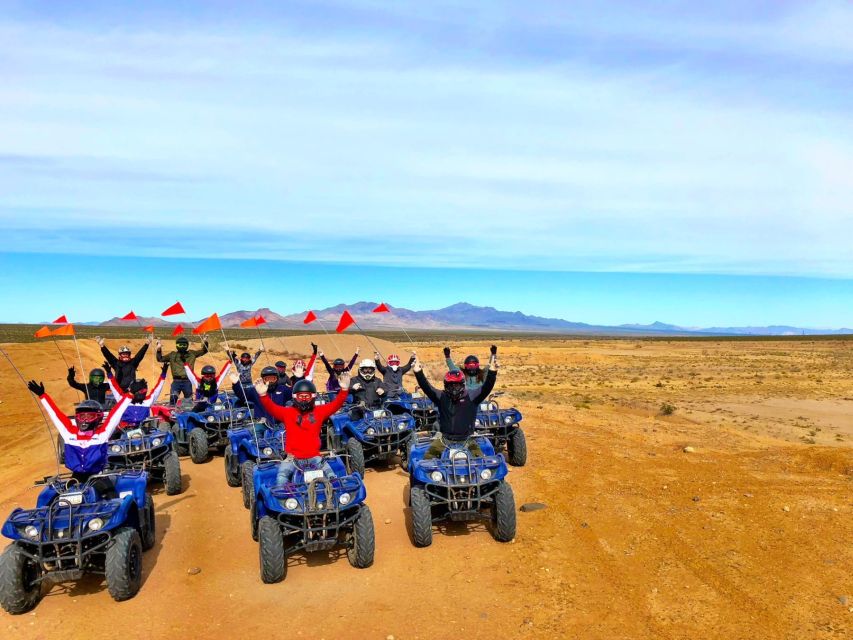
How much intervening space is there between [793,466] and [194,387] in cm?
1467

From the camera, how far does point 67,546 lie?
6.87 metres

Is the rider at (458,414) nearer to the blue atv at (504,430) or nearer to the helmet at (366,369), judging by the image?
the blue atv at (504,430)

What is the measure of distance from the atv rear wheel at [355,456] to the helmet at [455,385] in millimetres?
3442

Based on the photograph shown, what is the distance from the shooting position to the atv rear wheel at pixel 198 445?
44.7 feet

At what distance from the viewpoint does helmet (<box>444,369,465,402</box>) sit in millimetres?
9227

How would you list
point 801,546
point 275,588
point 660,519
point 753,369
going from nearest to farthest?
point 275,588 → point 801,546 → point 660,519 → point 753,369

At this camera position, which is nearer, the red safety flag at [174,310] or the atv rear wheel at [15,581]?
the atv rear wheel at [15,581]

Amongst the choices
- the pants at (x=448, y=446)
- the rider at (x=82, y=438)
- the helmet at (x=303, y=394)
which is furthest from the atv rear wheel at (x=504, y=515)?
the rider at (x=82, y=438)

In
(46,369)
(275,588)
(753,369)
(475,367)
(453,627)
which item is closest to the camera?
(453,627)

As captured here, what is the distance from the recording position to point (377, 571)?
7812 millimetres

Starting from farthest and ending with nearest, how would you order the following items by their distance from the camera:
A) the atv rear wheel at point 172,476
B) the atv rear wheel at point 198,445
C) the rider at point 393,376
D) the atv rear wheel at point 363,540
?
the rider at point 393,376, the atv rear wheel at point 198,445, the atv rear wheel at point 172,476, the atv rear wheel at point 363,540

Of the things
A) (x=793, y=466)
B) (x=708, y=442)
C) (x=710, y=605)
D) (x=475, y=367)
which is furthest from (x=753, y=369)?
(x=710, y=605)

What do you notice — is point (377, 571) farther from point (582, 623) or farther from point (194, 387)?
point (194, 387)

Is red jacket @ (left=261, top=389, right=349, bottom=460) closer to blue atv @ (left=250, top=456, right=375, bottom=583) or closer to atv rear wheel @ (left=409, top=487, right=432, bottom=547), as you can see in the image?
blue atv @ (left=250, top=456, right=375, bottom=583)
